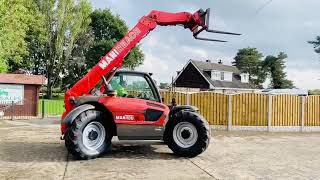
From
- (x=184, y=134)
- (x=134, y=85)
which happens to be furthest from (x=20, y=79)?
(x=184, y=134)

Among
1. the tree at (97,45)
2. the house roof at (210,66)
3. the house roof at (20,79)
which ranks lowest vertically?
the house roof at (20,79)

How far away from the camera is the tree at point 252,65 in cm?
9306

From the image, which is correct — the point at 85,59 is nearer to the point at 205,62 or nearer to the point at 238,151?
the point at 205,62

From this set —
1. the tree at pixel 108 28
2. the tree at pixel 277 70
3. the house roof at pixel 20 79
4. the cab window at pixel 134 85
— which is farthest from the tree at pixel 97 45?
the cab window at pixel 134 85

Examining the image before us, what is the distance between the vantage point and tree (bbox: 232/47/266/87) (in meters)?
93.1

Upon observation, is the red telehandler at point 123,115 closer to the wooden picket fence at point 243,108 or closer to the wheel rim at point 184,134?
the wheel rim at point 184,134

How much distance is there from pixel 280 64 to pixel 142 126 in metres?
83.6

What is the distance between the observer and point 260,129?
64.2ft

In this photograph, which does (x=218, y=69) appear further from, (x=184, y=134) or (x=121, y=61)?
(x=184, y=134)

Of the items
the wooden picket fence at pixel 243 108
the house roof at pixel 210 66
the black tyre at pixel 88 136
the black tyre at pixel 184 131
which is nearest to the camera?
the black tyre at pixel 88 136

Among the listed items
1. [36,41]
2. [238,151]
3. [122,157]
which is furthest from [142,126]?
[36,41]

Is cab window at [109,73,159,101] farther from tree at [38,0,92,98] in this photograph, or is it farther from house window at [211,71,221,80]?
house window at [211,71,221,80]

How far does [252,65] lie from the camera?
313 feet

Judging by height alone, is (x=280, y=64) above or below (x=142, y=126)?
above
